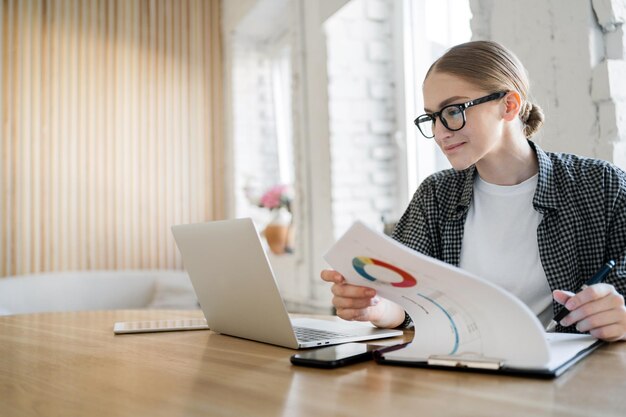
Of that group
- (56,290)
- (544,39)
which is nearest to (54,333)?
(544,39)

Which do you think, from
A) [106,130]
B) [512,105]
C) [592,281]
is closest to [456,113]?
[512,105]

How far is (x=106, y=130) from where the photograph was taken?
13.3 feet

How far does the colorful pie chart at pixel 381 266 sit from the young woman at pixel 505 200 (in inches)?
9.9

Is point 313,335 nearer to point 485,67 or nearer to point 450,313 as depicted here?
point 450,313

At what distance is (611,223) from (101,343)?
112cm

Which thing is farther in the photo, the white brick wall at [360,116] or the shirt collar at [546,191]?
the white brick wall at [360,116]

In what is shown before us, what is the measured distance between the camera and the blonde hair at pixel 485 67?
54.8 inches

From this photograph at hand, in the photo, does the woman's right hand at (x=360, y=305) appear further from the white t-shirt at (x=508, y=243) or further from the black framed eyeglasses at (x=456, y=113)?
the black framed eyeglasses at (x=456, y=113)

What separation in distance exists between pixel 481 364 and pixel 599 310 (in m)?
0.28

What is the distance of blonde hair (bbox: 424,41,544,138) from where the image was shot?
1.39 metres

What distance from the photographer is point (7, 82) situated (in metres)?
3.77

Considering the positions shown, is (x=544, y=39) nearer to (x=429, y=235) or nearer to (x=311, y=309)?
(x=429, y=235)

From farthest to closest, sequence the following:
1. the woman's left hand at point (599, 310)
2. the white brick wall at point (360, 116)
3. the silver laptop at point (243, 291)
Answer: the white brick wall at point (360, 116) → the silver laptop at point (243, 291) → the woman's left hand at point (599, 310)

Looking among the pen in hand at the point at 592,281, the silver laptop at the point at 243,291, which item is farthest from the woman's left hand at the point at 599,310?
the silver laptop at the point at 243,291
